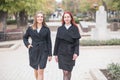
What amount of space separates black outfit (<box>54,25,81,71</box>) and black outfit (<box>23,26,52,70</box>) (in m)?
0.50

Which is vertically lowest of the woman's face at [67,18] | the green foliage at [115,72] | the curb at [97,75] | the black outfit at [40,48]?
the curb at [97,75]

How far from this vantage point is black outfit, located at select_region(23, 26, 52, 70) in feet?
29.9

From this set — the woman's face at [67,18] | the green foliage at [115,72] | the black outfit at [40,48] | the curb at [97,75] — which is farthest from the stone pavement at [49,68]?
the woman's face at [67,18]

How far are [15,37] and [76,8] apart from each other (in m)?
65.0

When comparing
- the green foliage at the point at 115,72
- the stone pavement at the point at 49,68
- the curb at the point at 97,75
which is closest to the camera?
the green foliage at the point at 115,72

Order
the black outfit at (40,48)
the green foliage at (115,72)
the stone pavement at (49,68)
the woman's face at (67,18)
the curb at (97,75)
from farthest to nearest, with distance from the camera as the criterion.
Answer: the stone pavement at (49,68) < the curb at (97,75) < the green foliage at (115,72) < the black outfit at (40,48) < the woman's face at (67,18)

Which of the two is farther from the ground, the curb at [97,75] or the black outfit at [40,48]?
the black outfit at [40,48]

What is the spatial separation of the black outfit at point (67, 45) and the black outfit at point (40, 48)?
50 centimetres

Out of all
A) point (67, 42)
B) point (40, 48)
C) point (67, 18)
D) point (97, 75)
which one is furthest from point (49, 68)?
point (67, 18)

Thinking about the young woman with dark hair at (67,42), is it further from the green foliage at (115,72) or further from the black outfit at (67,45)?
the green foliage at (115,72)

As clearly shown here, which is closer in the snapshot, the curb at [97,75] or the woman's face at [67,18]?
the woman's face at [67,18]

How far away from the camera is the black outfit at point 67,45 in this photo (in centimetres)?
858

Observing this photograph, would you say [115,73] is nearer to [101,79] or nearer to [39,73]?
[101,79]

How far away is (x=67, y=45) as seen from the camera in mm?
8609
